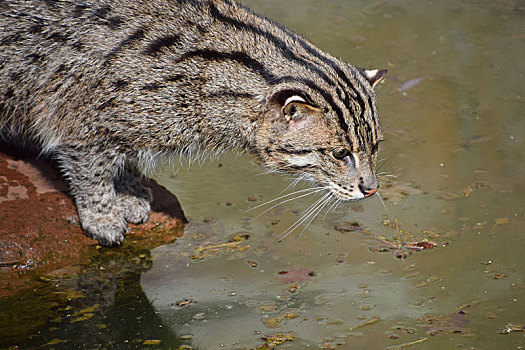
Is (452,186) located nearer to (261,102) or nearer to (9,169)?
(261,102)

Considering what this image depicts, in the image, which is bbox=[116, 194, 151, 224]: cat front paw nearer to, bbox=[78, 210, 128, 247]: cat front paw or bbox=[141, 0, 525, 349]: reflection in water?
bbox=[78, 210, 128, 247]: cat front paw

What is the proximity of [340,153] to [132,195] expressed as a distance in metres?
2.00

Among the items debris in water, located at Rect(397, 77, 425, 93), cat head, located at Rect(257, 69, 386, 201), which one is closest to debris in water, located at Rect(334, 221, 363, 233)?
cat head, located at Rect(257, 69, 386, 201)

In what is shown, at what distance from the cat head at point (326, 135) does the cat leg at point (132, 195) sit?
129 cm

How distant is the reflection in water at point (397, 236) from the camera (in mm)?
5379

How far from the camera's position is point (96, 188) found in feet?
21.4

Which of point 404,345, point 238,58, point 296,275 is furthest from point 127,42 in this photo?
point 404,345

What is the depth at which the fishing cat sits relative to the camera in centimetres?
600

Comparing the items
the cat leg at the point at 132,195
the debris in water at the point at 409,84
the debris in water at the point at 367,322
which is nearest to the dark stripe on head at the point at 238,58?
the cat leg at the point at 132,195

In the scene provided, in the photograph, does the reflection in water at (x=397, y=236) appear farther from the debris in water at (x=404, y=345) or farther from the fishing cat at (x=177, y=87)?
the fishing cat at (x=177, y=87)

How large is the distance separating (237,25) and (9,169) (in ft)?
7.76

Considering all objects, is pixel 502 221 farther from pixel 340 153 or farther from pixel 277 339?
pixel 277 339

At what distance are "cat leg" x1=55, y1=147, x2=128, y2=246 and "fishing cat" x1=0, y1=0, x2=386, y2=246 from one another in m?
0.02

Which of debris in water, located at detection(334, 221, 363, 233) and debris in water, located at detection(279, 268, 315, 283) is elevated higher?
debris in water, located at detection(334, 221, 363, 233)
